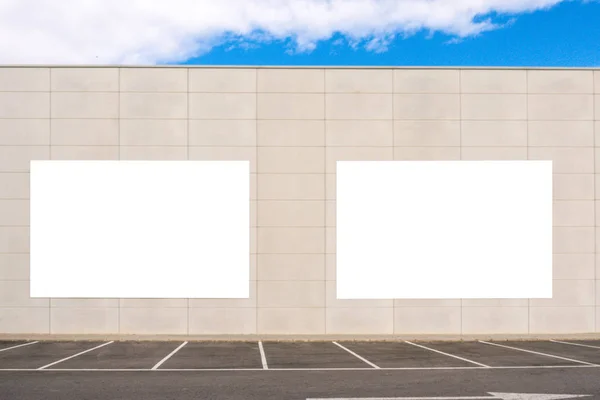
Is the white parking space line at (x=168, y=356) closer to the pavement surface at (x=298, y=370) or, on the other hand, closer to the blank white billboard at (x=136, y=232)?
the pavement surface at (x=298, y=370)

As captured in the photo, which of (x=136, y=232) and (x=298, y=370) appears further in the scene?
(x=136, y=232)

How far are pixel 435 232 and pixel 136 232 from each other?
928 centimetres

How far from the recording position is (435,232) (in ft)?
46.3

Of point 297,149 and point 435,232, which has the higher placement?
point 297,149

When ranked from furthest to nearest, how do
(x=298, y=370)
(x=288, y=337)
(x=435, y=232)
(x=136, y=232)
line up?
1. (x=435, y=232)
2. (x=136, y=232)
3. (x=288, y=337)
4. (x=298, y=370)

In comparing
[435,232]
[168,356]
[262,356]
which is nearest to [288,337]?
[262,356]

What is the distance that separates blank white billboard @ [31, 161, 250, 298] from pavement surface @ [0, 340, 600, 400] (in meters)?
1.84

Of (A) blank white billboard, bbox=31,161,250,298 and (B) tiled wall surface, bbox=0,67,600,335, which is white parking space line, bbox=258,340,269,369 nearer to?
(B) tiled wall surface, bbox=0,67,600,335

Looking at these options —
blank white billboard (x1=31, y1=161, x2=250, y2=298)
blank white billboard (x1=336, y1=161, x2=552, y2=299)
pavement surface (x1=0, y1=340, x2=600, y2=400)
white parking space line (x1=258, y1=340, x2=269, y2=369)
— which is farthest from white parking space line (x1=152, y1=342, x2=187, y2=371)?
blank white billboard (x1=336, y1=161, x2=552, y2=299)

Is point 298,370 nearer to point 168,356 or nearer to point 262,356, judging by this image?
point 262,356

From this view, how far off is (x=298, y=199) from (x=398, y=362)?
5804 millimetres

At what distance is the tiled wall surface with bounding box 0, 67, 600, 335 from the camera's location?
1403 centimetres

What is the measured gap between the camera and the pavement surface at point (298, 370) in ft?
26.6

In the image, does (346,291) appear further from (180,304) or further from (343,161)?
(180,304)
